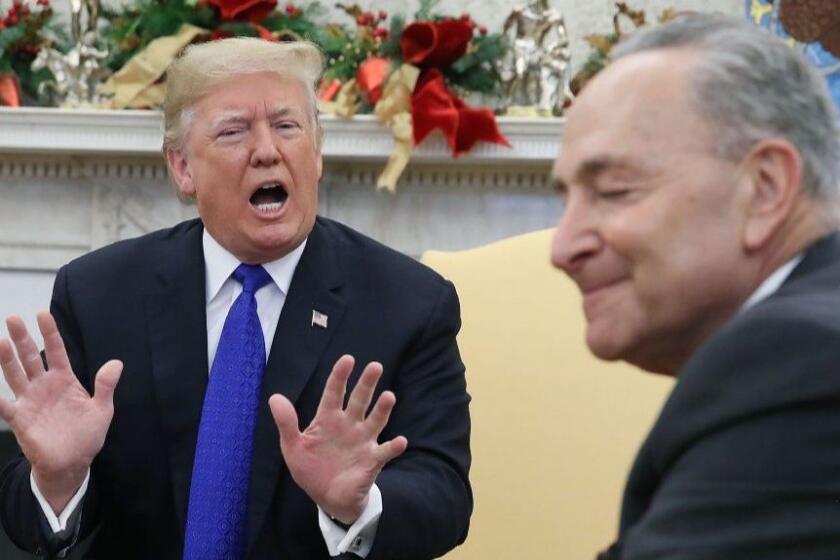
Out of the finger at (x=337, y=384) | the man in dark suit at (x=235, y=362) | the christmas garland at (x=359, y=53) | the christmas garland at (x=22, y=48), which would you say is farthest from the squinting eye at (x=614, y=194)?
the christmas garland at (x=22, y=48)

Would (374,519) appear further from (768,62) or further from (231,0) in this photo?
(231,0)

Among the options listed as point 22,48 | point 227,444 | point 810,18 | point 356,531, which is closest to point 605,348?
point 356,531

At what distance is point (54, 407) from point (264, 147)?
53 centimetres

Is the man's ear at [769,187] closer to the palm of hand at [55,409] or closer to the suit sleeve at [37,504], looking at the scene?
the palm of hand at [55,409]

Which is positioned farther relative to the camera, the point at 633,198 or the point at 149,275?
the point at 149,275

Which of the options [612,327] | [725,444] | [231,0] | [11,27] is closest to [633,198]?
[612,327]

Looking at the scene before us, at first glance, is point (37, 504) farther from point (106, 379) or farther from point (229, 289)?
point (229, 289)

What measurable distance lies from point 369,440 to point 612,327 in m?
0.84

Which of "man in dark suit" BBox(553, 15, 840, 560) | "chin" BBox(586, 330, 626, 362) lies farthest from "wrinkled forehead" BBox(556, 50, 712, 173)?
"chin" BBox(586, 330, 626, 362)

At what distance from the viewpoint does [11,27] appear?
4504mm

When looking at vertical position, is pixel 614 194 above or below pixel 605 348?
above

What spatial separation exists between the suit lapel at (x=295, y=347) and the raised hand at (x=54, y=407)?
0.84 feet

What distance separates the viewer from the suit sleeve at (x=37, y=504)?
213 centimetres

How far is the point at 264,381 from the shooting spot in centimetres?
225
